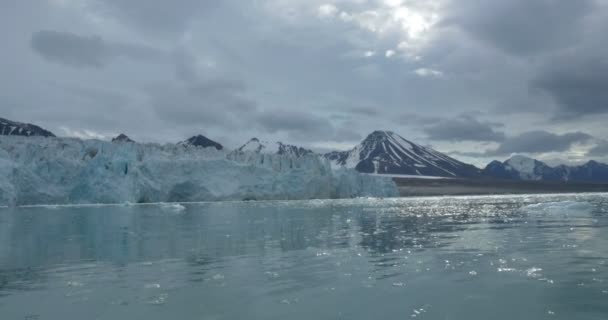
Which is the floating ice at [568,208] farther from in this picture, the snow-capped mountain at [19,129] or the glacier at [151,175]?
the snow-capped mountain at [19,129]

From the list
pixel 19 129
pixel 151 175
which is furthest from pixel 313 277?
pixel 19 129

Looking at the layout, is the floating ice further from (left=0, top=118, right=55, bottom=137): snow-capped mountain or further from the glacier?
(left=0, top=118, right=55, bottom=137): snow-capped mountain

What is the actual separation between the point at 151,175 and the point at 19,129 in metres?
119

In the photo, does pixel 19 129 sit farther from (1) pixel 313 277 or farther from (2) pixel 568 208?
(1) pixel 313 277

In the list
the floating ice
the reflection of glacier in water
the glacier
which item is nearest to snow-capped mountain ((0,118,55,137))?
the glacier

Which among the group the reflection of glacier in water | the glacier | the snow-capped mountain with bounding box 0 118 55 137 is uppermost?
the snow-capped mountain with bounding box 0 118 55 137

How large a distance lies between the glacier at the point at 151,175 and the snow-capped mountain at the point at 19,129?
93588 millimetres

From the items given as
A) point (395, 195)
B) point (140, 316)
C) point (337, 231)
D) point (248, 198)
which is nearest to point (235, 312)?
point (140, 316)

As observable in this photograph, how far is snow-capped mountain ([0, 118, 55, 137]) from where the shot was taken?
14888cm

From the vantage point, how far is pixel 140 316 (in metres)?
7.34

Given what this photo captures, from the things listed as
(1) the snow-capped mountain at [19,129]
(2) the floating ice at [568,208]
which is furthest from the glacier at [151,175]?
(1) the snow-capped mountain at [19,129]

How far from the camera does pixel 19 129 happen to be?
153875 mm

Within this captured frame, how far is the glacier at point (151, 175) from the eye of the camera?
52.2 metres

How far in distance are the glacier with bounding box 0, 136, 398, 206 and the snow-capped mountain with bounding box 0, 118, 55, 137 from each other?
9359 centimetres
